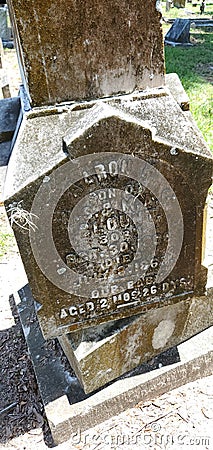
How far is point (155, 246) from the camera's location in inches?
76.2

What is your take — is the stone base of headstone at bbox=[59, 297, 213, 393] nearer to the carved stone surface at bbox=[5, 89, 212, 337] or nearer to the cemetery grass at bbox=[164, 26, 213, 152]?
the carved stone surface at bbox=[5, 89, 212, 337]

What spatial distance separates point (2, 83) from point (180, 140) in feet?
18.5

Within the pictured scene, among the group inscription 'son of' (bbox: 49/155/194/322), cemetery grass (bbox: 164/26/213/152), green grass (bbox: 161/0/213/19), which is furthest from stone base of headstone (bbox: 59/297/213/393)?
green grass (bbox: 161/0/213/19)

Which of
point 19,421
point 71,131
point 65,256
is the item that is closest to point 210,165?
point 71,131

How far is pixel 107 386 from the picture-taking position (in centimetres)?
215

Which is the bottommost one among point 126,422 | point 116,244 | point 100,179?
point 126,422

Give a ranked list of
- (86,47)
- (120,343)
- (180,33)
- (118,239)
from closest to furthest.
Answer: (86,47) < (118,239) < (120,343) < (180,33)

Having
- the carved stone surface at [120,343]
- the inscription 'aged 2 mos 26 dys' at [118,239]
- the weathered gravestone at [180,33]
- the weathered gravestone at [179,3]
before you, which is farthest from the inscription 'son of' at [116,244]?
the weathered gravestone at [179,3]

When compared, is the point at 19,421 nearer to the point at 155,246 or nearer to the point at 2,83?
the point at 155,246

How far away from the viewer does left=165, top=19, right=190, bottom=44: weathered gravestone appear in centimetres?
1061

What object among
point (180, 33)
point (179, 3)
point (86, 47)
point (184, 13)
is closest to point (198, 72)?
point (180, 33)

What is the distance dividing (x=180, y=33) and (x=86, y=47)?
10063 millimetres

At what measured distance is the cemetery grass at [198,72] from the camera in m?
5.59

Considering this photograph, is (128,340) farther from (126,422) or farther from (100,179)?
(100,179)
